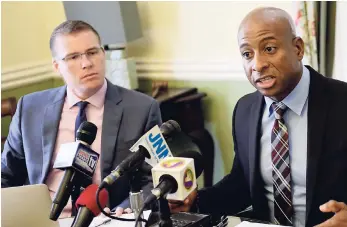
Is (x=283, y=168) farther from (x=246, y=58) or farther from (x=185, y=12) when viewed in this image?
(x=185, y=12)

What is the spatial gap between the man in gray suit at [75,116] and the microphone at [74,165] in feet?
2.00

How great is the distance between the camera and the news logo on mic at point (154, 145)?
124cm

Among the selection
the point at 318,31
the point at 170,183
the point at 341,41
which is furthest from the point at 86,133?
the point at 318,31

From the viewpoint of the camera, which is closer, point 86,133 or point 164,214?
point 164,214

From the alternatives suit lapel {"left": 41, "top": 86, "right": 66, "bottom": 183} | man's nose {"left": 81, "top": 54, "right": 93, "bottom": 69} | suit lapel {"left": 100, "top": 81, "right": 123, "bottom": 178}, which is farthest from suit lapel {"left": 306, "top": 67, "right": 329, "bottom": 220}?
suit lapel {"left": 41, "top": 86, "right": 66, "bottom": 183}

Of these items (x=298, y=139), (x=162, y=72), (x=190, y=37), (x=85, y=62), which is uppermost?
(x=85, y=62)

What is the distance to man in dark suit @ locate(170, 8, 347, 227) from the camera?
158 cm

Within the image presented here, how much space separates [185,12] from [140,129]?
1.26 m

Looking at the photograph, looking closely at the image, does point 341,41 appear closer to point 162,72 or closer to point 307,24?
point 307,24

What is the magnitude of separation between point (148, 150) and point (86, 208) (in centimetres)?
19

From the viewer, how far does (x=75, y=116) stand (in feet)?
6.97

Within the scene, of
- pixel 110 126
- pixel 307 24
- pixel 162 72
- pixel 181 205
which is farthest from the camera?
pixel 162 72

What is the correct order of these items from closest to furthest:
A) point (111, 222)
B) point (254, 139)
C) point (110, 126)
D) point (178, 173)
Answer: point (178, 173), point (111, 222), point (254, 139), point (110, 126)

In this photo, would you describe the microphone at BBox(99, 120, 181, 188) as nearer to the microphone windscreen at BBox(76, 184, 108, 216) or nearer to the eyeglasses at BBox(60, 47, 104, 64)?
the microphone windscreen at BBox(76, 184, 108, 216)
